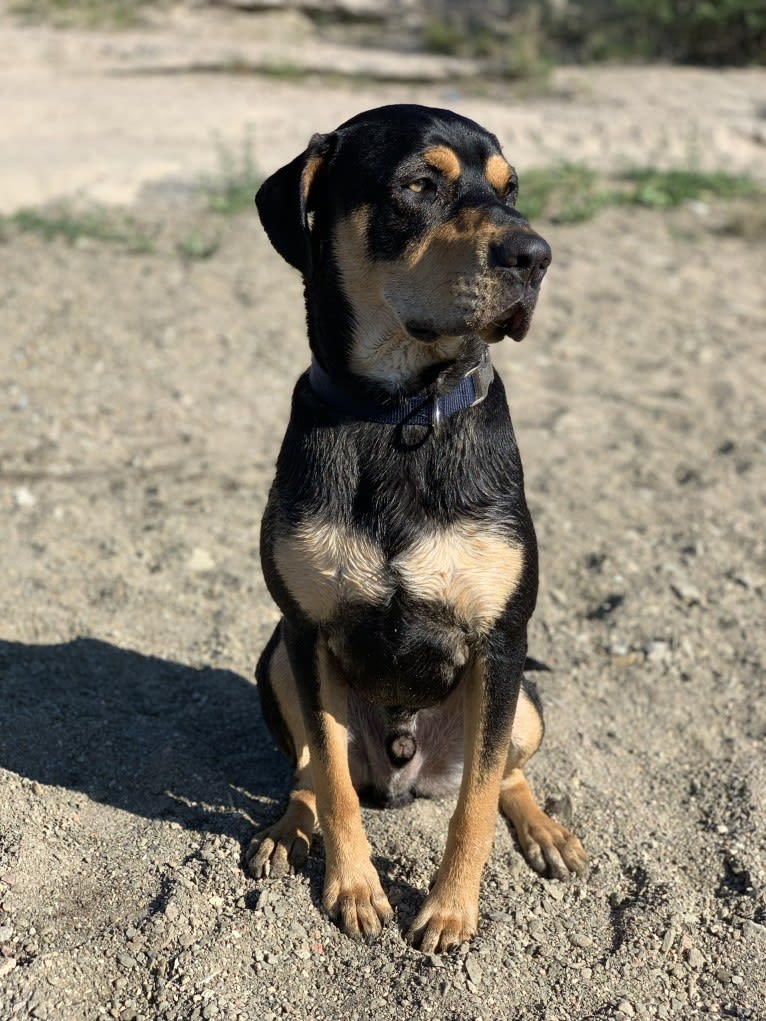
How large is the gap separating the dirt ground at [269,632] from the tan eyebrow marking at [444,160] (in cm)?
Answer: 213

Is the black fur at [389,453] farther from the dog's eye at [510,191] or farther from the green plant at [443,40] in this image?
the green plant at [443,40]

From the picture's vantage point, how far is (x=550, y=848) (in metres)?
3.74

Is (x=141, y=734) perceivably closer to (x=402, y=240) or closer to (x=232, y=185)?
(x=402, y=240)

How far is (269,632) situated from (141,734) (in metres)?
0.96

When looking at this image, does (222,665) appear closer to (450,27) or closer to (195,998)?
(195,998)

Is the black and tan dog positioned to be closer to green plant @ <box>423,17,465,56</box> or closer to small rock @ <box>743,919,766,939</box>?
small rock @ <box>743,919,766,939</box>

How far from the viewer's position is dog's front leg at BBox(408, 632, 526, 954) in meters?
3.31

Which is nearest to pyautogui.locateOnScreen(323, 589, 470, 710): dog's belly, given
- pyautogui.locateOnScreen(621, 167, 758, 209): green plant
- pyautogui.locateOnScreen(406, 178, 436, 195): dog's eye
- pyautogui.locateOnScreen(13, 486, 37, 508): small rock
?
pyautogui.locateOnScreen(406, 178, 436, 195): dog's eye

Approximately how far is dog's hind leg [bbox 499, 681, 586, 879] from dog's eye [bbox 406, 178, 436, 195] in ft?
5.33

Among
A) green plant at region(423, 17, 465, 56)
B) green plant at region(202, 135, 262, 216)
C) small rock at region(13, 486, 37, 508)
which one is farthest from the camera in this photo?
green plant at region(423, 17, 465, 56)

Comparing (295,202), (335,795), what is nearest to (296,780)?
(335,795)

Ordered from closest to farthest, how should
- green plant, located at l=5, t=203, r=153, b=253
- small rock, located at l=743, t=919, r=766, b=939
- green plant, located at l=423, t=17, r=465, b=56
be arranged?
1. small rock, located at l=743, t=919, r=766, b=939
2. green plant, located at l=5, t=203, r=153, b=253
3. green plant, located at l=423, t=17, r=465, b=56

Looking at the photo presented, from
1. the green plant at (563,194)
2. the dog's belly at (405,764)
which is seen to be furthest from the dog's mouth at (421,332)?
the green plant at (563,194)

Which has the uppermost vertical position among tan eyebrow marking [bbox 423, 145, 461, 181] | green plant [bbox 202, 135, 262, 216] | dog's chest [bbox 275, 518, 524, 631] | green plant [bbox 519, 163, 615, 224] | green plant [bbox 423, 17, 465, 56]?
tan eyebrow marking [bbox 423, 145, 461, 181]
